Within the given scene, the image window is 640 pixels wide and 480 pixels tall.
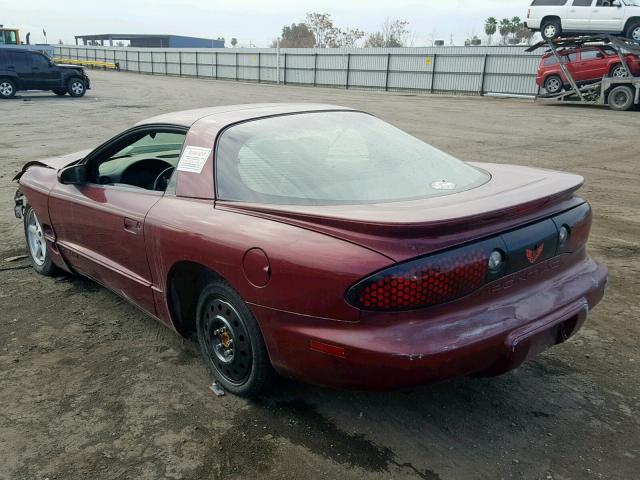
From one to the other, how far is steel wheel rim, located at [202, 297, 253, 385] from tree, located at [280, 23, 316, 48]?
79.6 m

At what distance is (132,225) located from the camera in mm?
3246

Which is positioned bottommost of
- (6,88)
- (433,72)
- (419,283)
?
(6,88)

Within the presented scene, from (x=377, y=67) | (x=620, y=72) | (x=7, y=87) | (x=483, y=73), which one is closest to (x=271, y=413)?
(x=620, y=72)

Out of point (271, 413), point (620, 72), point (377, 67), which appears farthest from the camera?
point (377, 67)

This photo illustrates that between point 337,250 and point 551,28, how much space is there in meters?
22.6

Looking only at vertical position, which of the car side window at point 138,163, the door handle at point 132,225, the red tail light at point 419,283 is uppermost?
the car side window at point 138,163

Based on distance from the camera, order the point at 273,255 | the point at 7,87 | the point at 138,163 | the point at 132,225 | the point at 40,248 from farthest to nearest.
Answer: the point at 7,87
the point at 40,248
the point at 138,163
the point at 132,225
the point at 273,255

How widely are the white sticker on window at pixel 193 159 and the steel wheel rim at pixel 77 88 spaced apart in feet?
80.2

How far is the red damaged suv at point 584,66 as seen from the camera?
19000 millimetres

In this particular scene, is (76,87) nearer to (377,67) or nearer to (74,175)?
(377,67)

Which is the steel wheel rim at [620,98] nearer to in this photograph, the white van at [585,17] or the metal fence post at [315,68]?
the white van at [585,17]

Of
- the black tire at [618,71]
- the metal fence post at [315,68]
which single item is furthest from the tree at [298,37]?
the black tire at [618,71]

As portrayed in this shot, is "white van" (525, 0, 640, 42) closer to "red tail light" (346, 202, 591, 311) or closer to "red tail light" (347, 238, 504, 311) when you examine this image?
"red tail light" (346, 202, 591, 311)

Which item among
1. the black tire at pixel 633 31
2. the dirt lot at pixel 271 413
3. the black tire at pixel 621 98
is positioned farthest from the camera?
the black tire at pixel 633 31
